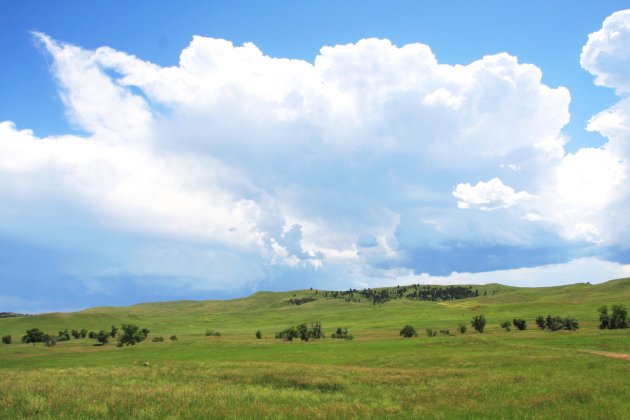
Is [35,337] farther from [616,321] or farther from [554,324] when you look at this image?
[616,321]

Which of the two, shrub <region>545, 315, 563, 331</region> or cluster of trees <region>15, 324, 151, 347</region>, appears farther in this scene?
cluster of trees <region>15, 324, 151, 347</region>

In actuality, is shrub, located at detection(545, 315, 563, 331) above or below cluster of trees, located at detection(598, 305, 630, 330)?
below

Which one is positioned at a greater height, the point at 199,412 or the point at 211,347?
the point at 199,412

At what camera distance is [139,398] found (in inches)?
863

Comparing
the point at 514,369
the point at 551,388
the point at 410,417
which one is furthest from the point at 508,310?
the point at 410,417

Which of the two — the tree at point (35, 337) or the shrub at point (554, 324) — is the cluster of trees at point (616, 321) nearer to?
the shrub at point (554, 324)

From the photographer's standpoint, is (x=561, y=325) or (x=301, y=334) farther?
(x=301, y=334)

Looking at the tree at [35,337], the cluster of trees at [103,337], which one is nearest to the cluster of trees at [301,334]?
the cluster of trees at [103,337]

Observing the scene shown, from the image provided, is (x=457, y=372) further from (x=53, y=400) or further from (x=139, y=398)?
(x=53, y=400)

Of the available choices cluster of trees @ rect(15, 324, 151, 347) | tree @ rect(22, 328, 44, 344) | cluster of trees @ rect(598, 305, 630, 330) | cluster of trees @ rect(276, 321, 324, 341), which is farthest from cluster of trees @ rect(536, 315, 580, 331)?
tree @ rect(22, 328, 44, 344)

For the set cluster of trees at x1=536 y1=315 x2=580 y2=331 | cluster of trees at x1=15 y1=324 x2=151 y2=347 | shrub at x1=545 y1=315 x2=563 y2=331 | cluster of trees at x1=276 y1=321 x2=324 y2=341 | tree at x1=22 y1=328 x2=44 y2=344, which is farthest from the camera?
tree at x1=22 y1=328 x2=44 y2=344

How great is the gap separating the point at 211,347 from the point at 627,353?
67893 mm

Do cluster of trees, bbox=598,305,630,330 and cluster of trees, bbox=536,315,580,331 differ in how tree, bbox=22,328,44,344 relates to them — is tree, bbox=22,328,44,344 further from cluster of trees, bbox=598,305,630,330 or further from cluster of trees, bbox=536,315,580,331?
cluster of trees, bbox=598,305,630,330

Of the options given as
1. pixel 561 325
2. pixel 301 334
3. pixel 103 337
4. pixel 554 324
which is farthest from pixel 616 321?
pixel 103 337
